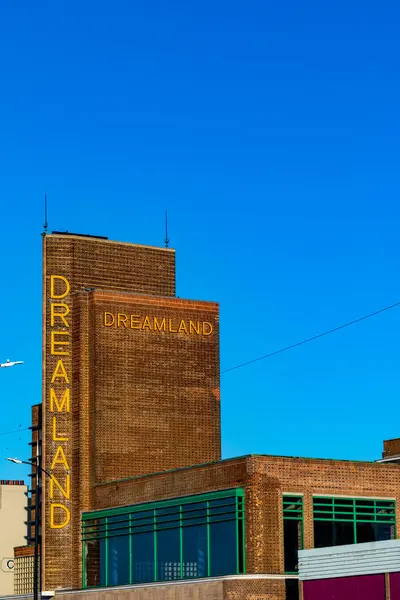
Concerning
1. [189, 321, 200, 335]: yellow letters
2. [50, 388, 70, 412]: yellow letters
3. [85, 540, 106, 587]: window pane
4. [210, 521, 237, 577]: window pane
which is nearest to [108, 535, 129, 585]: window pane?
[85, 540, 106, 587]: window pane

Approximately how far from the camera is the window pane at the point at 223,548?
66688 millimetres

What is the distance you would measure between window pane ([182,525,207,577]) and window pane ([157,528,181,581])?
58 cm

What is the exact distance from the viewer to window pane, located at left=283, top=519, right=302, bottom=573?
219ft

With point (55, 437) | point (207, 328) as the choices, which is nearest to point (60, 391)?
point (55, 437)

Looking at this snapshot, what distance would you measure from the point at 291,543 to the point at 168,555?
281 inches

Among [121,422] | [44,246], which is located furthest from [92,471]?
[44,246]

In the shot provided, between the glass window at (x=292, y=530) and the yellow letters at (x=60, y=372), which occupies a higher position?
the yellow letters at (x=60, y=372)

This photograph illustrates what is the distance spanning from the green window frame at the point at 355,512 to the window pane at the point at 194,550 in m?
5.50

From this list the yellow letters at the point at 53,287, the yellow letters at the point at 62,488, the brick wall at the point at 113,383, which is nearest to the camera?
the brick wall at the point at 113,383

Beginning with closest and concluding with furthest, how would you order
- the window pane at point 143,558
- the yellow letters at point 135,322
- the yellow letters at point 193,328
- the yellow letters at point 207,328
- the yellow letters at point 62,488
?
1. the window pane at point 143,558
2. the yellow letters at point 62,488
3. the yellow letters at point 135,322
4. the yellow letters at point 193,328
5. the yellow letters at point 207,328

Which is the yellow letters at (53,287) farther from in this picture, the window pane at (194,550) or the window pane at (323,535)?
the window pane at (323,535)

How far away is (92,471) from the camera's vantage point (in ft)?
257

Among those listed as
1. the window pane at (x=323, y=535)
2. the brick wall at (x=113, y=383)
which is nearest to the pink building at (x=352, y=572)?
the window pane at (x=323, y=535)

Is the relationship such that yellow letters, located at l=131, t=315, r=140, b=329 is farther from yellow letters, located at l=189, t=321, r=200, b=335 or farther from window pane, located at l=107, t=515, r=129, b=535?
window pane, located at l=107, t=515, r=129, b=535
